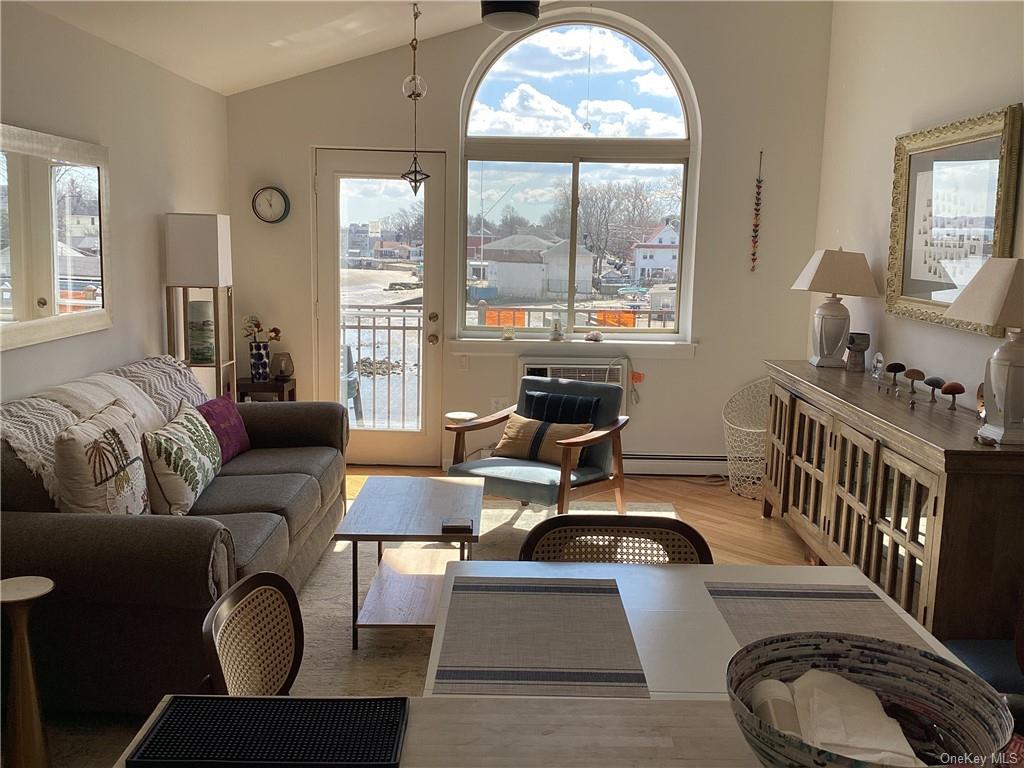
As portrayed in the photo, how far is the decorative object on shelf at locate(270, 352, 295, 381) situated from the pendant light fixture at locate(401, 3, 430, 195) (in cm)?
130

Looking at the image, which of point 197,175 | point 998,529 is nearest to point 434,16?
point 197,175

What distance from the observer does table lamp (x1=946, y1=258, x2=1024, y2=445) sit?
2.72m

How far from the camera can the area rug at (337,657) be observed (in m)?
2.61

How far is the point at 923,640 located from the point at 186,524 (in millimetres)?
1965

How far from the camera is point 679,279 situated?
5.80 meters

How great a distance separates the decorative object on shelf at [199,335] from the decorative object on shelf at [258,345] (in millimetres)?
708

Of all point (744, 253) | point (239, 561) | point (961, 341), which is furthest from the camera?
point (744, 253)

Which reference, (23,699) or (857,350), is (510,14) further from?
(857,350)

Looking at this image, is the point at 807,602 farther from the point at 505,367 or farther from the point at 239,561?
the point at 505,367

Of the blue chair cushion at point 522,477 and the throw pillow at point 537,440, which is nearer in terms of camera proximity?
the blue chair cushion at point 522,477

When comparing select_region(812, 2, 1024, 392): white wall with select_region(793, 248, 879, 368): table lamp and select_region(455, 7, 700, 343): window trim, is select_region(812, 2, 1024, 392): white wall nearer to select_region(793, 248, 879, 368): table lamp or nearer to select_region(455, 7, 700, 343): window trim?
select_region(793, 248, 879, 368): table lamp

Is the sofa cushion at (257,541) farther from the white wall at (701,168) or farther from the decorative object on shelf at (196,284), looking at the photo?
the white wall at (701,168)

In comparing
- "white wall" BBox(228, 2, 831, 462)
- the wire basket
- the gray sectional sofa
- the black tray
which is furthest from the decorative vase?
the black tray

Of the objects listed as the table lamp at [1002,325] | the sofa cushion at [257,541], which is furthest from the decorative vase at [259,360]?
the table lamp at [1002,325]
